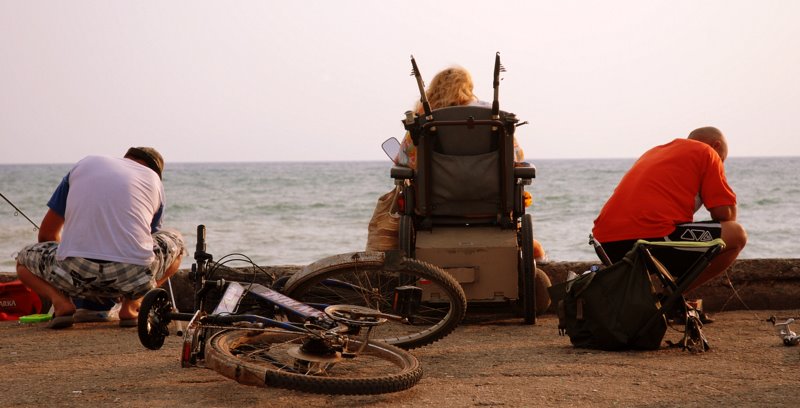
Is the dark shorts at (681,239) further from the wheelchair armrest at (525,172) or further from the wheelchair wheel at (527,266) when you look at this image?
the wheelchair armrest at (525,172)

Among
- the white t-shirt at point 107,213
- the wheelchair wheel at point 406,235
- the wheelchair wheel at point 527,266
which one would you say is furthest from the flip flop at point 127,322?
the wheelchair wheel at point 527,266

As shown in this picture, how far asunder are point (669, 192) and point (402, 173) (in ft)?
5.35

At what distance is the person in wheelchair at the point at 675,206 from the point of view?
18.3 ft

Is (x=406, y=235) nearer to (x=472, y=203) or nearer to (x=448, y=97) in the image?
(x=472, y=203)

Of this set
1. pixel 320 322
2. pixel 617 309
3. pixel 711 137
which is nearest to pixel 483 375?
pixel 320 322

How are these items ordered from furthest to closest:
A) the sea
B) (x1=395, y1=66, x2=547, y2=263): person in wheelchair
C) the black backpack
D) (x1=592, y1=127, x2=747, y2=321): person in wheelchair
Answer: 1. the sea
2. (x1=395, y1=66, x2=547, y2=263): person in wheelchair
3. (x1=592, y1=127, x2=747, y2=321): person in wheelchair
4. the black backpack

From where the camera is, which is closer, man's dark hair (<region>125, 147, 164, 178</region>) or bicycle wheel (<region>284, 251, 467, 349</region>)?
bicycle wheel (<region>284, 251, 467, 349</region>)

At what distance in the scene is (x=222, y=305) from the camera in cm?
446

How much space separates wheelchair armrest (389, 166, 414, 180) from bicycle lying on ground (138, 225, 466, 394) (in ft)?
3.85

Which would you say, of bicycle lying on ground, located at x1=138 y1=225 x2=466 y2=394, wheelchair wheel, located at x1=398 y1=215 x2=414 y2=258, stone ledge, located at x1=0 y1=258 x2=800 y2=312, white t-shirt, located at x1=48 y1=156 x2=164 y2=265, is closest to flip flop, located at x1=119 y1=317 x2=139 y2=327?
white t-shirt, located at x1=48 y1=156 x2=164 y2=265

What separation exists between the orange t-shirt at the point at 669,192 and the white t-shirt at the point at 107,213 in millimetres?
2863

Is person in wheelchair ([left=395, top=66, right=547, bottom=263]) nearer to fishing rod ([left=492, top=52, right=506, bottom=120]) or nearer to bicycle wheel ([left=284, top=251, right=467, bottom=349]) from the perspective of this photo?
fishing rod ([left=492, top=52, right=506, bottom=120])

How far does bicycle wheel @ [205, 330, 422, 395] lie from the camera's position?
3.78m

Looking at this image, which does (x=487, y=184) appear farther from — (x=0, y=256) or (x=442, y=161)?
(x=0, y=256)
